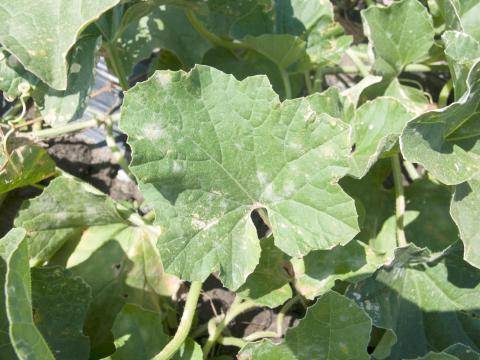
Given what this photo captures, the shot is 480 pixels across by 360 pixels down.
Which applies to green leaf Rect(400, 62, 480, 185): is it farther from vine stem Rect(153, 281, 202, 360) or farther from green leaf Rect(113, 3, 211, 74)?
green leaf Rect(113, 3, 211, 74)

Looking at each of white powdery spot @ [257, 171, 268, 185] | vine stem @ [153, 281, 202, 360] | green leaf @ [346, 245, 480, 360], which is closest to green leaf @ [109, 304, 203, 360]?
vine stem @ [153, 281, 202, 360]

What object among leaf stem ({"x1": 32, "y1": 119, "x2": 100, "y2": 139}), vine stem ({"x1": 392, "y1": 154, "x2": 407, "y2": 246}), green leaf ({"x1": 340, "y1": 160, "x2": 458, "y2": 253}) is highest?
leaf stem ({"x1": 32, "y1": 119, "x2": 100, "y2": 139})

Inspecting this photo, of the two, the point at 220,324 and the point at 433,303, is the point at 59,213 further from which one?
the point at 433,303

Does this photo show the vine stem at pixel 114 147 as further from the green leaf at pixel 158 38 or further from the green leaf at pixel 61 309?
the green leaf at pixel 61 309

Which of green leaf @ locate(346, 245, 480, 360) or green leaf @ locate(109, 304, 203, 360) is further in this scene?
green leaf @ locate(346, 245, 480, 360)

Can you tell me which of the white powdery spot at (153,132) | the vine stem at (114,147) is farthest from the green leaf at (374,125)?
the vine stem at (114,147)

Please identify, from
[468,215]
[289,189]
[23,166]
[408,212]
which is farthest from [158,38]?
[468,215]
